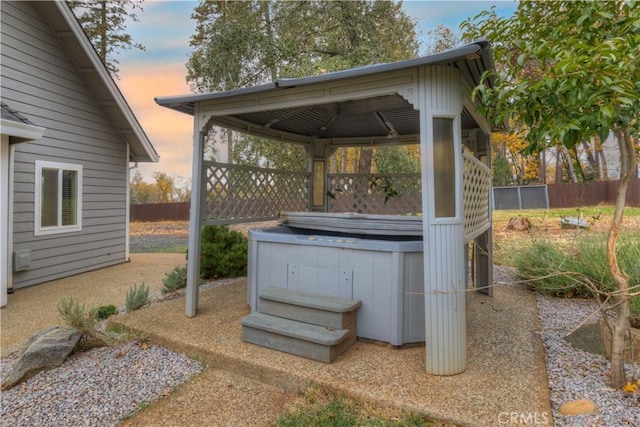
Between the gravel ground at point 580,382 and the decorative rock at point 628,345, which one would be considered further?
the decorative rock at point 628,345

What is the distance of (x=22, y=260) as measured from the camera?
17.4 ft

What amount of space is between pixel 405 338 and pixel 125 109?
253 inches

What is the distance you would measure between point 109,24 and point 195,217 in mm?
10635

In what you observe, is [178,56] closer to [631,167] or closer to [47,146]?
[47,146]

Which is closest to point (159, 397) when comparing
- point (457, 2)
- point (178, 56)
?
point (457, 2)

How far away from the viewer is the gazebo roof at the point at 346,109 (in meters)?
2.46

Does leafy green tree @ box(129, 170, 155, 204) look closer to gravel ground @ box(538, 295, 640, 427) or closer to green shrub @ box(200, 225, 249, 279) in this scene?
green shrub @ box(200, 225, 249, 279)

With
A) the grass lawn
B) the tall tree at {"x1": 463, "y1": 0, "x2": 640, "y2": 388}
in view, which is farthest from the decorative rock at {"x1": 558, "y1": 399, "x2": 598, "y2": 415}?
the grass lawn

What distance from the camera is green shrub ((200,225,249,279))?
557cm

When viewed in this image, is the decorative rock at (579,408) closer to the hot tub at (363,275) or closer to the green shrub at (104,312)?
the hot tub at (363,275)

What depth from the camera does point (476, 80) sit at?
294 cm

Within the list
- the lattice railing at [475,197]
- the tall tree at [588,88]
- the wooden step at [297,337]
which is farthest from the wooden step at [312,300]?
the tall tree at [588,88]

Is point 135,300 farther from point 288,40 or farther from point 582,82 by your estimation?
point 288,40

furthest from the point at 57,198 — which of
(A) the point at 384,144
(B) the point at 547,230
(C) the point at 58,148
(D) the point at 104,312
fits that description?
(B) the point at 547,230
